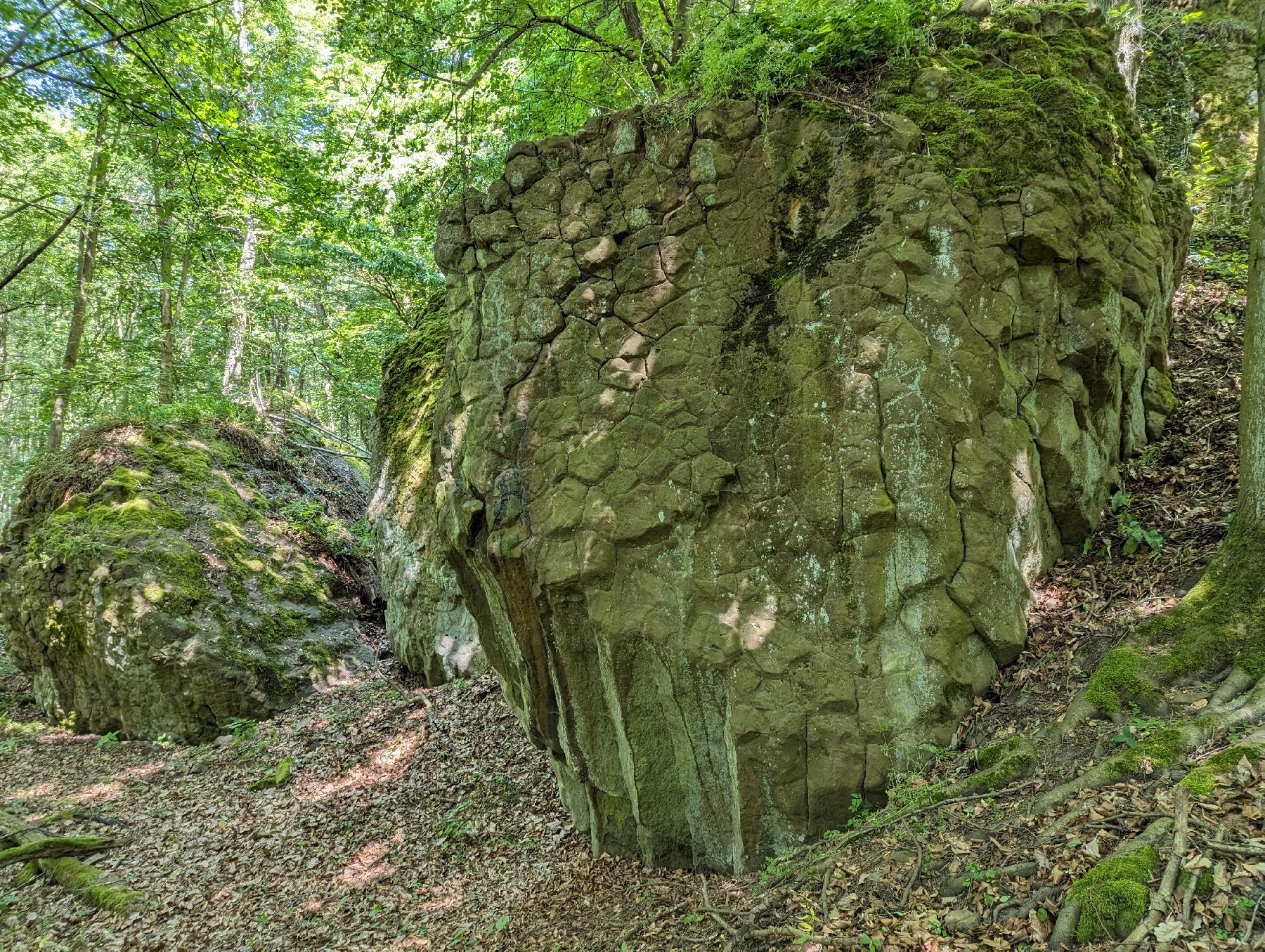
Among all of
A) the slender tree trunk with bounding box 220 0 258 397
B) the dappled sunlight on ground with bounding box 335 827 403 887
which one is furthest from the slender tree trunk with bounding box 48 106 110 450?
the dappled sunlight on ground with bounding box 335 827 403 887

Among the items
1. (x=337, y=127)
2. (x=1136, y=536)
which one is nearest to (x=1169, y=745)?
(x=1136, y=536)

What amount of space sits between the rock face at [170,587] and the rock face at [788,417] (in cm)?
586

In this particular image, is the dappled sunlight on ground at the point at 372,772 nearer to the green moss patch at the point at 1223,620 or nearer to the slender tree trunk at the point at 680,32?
the green moss patch at the point at 1223,620

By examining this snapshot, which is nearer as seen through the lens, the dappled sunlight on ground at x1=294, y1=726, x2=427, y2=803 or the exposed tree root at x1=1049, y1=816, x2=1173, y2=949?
the exposed tree root at x1=1049, y1=816, x2=1173, y2=949

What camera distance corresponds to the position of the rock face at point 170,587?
957 cm

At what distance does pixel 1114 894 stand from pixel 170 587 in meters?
11.0

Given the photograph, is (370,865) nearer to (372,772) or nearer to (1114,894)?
(372,772)

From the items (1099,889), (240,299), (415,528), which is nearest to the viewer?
(1099,889)

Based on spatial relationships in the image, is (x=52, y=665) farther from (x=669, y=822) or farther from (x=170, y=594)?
(x=669, y=822)

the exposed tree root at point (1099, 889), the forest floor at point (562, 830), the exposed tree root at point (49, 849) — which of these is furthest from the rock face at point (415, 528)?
the exposed tree root at point (1099, 889)

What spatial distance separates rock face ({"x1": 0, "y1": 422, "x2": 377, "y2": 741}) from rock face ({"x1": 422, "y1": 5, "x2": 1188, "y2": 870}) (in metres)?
5.86

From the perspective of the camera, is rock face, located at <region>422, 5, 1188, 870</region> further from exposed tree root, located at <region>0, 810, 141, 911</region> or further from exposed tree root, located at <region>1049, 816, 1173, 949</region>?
exposed tree root, located at <region>0, 810, 141, 911</region>

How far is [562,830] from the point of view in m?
6.29

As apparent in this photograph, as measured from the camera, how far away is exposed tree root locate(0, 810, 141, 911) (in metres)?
6.25
